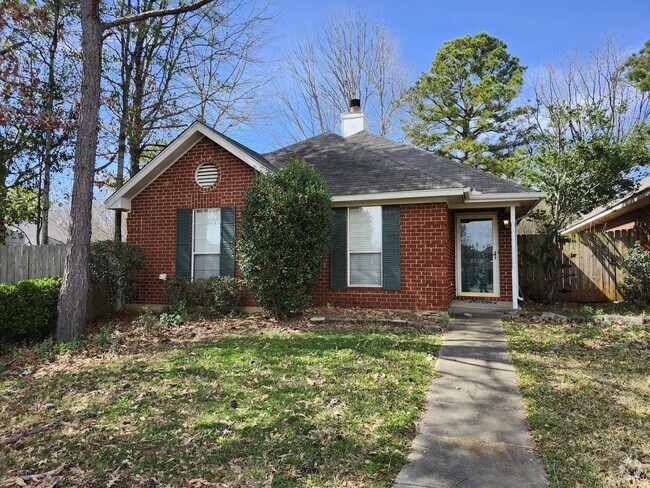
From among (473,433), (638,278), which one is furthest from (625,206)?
(473,433)

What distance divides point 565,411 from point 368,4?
22.3 meters

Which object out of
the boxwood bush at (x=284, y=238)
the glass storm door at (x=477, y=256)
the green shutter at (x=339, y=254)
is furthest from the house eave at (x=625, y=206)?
the boxwood bush at (x=284, y=238)

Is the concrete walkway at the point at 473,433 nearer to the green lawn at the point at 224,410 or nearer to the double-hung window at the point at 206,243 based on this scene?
the green lawn at the point at 224,410

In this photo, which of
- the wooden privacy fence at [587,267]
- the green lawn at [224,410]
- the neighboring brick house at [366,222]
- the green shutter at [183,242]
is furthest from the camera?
the wooden privacy fence at [587,267]

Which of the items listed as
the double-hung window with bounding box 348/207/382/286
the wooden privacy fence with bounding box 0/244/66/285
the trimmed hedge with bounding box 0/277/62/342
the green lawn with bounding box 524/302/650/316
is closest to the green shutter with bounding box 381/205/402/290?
the double-hung window with bounding box 348/207/382/286

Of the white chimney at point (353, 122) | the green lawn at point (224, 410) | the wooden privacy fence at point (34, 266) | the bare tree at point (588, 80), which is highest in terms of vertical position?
the bare tree at point (588, 80)

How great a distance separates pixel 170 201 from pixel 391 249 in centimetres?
564

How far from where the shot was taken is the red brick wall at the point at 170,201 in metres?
10.2

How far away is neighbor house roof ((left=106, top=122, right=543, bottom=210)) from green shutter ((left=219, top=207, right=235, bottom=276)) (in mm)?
1376

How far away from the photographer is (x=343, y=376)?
16.3 feet

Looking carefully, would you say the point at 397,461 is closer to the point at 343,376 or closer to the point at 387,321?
the point at 343,376

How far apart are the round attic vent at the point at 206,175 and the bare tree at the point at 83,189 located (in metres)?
2.90

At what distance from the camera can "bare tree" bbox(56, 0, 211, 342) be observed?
24.5 feet

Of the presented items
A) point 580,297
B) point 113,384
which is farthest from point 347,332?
point 580,297
